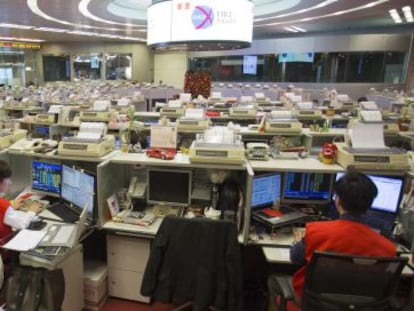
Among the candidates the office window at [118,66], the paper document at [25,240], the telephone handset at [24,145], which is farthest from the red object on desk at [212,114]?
the office window at [118,66]

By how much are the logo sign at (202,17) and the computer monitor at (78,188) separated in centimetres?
210

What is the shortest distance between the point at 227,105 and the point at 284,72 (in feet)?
19.8

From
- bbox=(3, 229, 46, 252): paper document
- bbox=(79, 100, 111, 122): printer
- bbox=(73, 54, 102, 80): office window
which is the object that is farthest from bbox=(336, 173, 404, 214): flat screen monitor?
bbox=(73, 54, 102, 80): office window

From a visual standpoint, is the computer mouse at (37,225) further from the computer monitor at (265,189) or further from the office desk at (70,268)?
the computer monitor at (265,189)

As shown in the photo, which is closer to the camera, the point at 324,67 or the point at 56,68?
the point at 324,67

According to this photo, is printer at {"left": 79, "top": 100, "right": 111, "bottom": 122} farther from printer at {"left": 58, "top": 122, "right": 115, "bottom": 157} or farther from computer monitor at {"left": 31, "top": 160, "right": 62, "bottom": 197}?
printer at {"left": 58, "top": 122, "right": 115, "bottom": 157}

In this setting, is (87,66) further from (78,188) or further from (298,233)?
(298,233)

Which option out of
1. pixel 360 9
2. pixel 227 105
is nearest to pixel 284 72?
pixel 360 9

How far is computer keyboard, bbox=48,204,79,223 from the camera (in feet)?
7.21

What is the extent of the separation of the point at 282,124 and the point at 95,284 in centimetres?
269

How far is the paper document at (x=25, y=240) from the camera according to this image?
1783 mm

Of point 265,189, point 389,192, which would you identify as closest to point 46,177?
point 265,189

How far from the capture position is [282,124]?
388cm

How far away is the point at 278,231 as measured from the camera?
2082 mm
